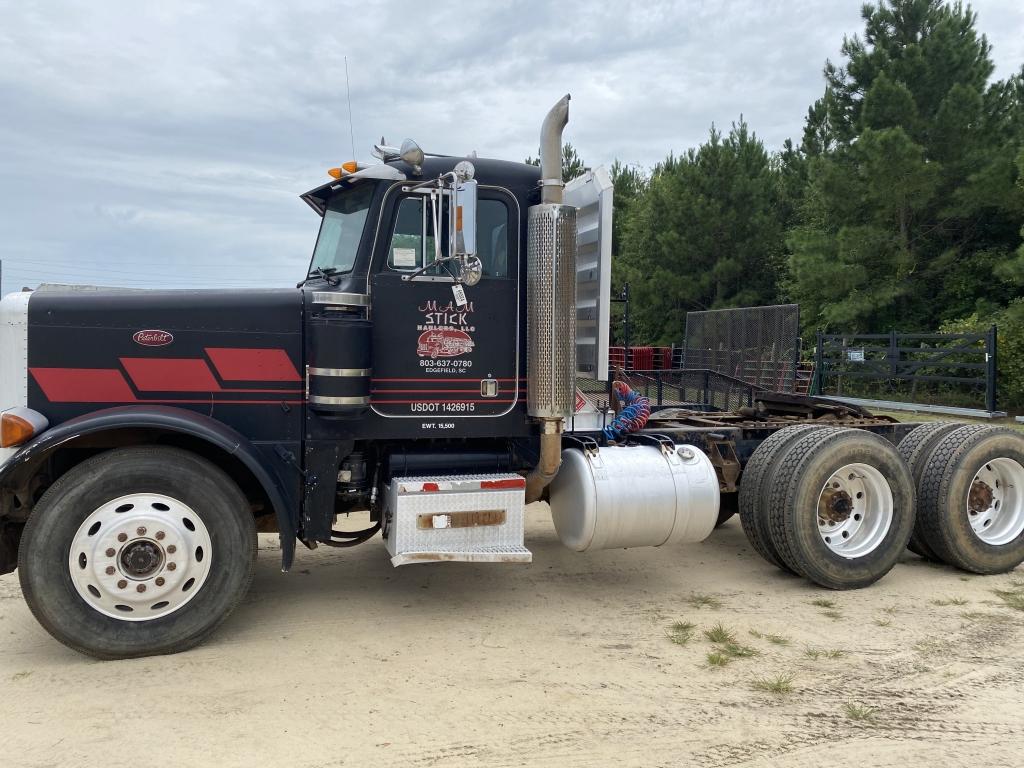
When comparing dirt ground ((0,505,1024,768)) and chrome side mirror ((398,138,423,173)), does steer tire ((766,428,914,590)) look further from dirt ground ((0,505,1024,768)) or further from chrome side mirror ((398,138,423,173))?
chrome side mirror ((398,138,423,173))

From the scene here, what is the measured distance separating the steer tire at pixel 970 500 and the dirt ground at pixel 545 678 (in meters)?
0.27

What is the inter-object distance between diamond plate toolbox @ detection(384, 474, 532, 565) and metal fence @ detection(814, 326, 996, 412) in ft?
48.7

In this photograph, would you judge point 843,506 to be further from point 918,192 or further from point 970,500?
point 918,192

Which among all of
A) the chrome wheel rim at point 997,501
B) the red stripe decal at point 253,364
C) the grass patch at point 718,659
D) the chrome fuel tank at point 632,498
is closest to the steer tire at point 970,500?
the chrome wheel rim at point 997,501

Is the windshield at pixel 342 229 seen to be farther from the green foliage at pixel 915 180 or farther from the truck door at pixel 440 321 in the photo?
the green foliage at pixel 915 180

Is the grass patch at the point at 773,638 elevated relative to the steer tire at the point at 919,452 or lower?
lower

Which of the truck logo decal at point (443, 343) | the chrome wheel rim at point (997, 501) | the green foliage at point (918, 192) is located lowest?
the chrome wheel rim at point (997, 501)

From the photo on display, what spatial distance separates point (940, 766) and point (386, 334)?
3565mm

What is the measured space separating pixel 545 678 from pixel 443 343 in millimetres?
2084

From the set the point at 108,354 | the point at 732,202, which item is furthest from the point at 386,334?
the point at 732,202

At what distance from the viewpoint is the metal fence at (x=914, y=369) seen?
17.7 m

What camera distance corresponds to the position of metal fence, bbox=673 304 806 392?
20.0 metres

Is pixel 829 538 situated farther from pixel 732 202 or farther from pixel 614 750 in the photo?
pixel 732 202

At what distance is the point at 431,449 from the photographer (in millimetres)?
5449
